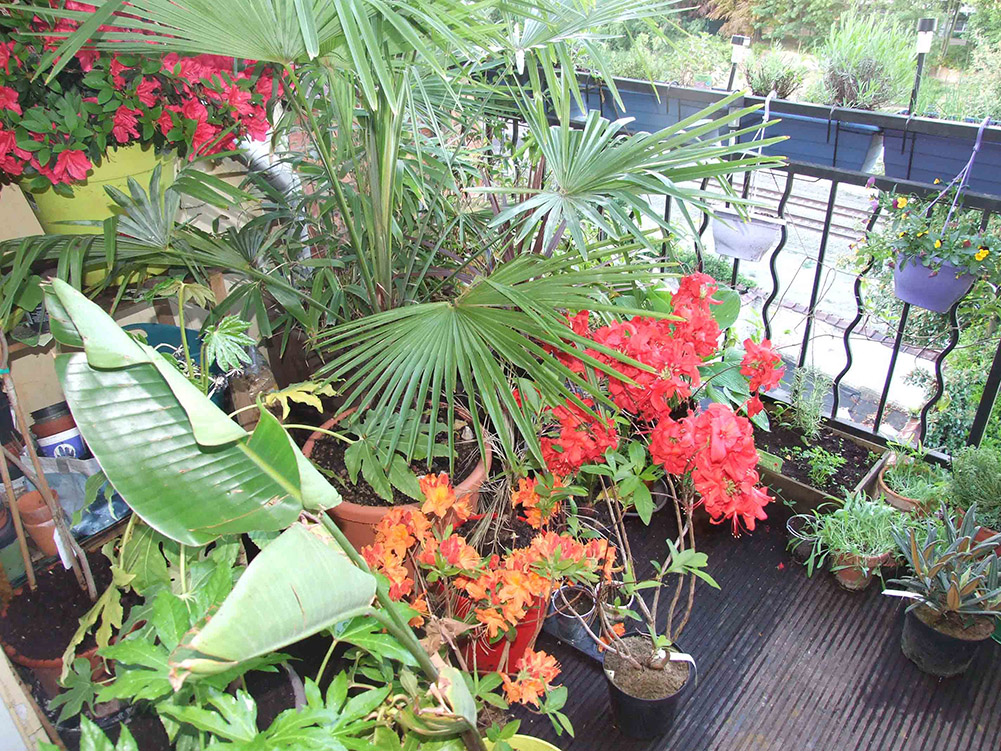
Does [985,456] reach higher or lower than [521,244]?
lower

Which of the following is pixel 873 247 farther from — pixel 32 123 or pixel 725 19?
pixel 32 123

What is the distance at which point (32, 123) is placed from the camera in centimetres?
108

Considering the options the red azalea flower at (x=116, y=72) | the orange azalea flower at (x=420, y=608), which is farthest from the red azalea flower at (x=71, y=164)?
the orange azalea flower at (x=420, y=608)

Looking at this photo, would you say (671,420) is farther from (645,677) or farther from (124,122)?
(124,122)

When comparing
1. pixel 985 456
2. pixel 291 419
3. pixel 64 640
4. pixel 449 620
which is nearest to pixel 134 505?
pixel 449 620

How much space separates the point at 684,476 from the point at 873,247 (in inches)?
40.8

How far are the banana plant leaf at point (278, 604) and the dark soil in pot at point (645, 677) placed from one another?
93cm

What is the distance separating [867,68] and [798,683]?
1.75m

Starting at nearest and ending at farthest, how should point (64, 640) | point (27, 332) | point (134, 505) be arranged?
point (134, 505)
point (64, 640)
point (27, 332)

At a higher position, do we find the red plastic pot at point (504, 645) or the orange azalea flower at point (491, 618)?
the orange azalea flower at point (491, 618)

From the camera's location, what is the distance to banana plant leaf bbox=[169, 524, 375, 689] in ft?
1.45

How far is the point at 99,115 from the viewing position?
3.78 ft

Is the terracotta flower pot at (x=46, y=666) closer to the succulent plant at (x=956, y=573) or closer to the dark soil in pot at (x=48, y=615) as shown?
the dark soil in pot at (x=48, y=615)

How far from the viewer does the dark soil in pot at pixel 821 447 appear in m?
1.83
